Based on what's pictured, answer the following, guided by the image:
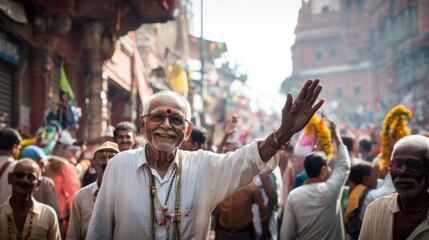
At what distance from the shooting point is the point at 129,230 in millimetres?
3430

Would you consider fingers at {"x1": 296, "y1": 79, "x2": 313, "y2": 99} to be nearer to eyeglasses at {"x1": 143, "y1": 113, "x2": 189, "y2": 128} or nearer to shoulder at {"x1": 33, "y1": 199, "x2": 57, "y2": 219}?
eyeglasses at {"x1": 143, "y1": 113, "x2": 189, "y2": 128}

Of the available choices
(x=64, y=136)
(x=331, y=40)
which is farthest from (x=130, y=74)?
(x=331, y=40)

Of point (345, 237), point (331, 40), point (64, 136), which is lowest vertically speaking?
point (345, 237)

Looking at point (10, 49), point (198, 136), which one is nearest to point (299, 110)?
point (198, 136)

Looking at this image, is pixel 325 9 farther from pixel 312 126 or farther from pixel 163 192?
pixel 163 192

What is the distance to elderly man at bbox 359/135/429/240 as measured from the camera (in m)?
3.36

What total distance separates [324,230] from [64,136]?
491 centimetres

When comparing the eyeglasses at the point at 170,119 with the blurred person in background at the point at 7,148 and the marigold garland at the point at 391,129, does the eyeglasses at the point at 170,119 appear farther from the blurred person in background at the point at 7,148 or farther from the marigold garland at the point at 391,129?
the marigold garland at the point at 391,129

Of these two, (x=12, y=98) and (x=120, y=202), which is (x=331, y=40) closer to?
(x=12, y=98)

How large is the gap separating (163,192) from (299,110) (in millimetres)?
939

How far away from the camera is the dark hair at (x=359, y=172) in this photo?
237 inches

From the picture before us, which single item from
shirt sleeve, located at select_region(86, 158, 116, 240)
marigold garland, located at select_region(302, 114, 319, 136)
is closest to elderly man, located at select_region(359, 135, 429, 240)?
shirt sleeve, located at select_region(86, 158, 116, 240)

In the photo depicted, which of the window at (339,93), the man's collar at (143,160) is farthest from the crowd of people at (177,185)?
the window at (339,93)

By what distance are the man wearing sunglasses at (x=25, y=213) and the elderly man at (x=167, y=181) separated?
3.26ft
